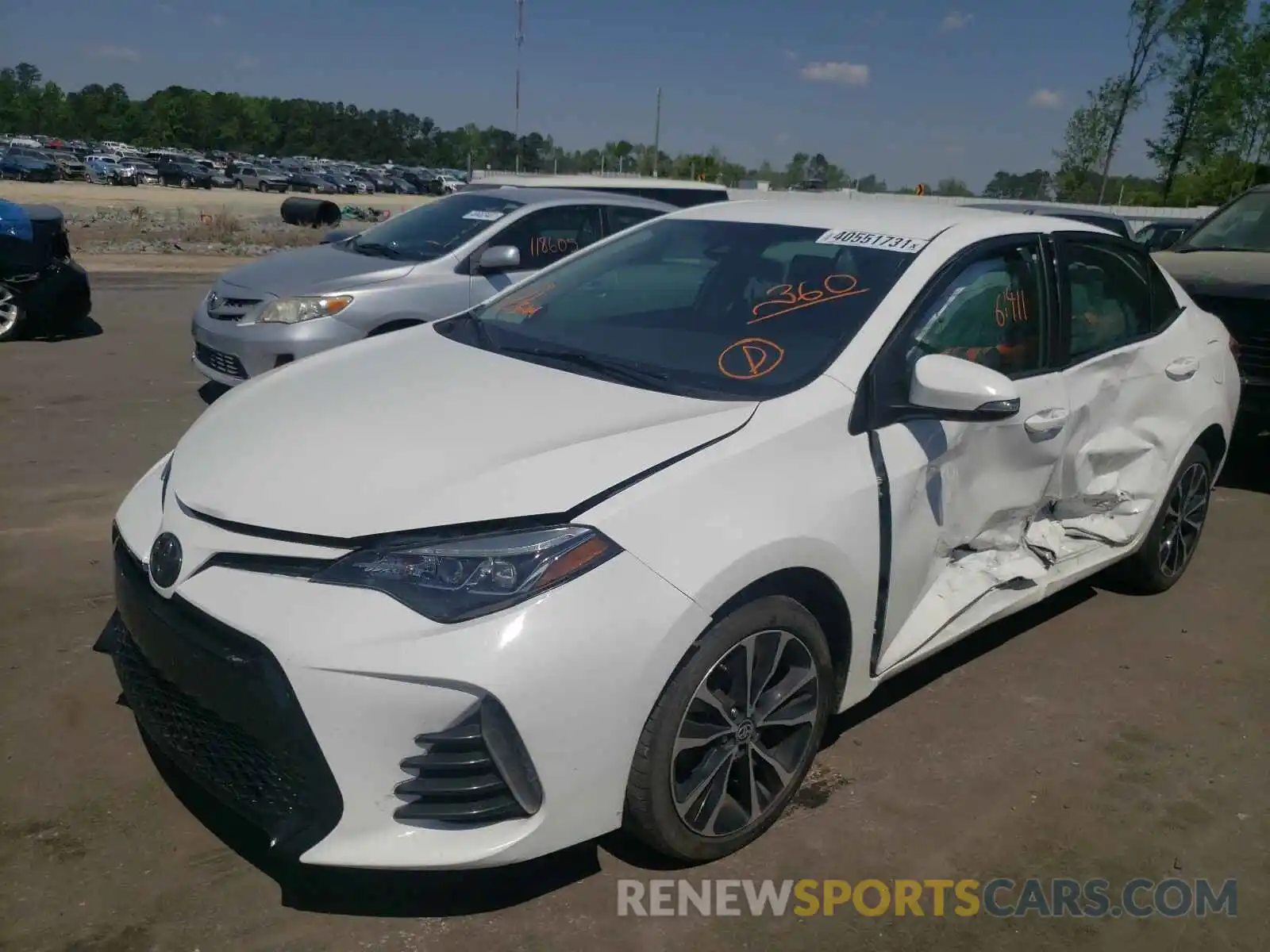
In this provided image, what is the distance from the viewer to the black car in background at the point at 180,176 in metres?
64.4

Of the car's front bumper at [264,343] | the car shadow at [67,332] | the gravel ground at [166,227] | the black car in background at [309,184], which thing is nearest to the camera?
the car's front bumper at [264,343]

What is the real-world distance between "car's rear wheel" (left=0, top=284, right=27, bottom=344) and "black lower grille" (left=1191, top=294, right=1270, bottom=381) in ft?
30.5

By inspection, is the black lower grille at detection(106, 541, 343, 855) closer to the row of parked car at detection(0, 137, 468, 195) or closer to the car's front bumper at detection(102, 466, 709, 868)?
the car's front bumper at detection(102, 466, 709, 868)

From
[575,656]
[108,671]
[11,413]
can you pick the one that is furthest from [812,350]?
[11,413]

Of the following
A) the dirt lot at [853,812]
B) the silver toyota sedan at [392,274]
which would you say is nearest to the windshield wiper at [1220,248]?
the dirt lot at [853,812]

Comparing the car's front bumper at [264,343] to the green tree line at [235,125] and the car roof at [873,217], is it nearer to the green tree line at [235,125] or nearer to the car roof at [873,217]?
the car roof at [873,217]

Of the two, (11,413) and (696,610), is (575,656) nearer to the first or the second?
(696,610)

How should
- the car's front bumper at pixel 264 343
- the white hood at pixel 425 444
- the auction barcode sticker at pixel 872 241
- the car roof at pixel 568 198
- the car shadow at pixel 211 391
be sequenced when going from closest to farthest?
the white hood at pixel 425 444 → the auction barcode sticker at pixel 872 241 → the car's front bumper at pixel 264 343 → the car shadow at pixel 211 391 → the car roof at pixel 568 198

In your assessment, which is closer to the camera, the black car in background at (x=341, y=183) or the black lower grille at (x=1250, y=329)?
the black lower grille at (x=1250, y=329)

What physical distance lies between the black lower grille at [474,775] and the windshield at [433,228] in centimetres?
574

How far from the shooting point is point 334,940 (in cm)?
252

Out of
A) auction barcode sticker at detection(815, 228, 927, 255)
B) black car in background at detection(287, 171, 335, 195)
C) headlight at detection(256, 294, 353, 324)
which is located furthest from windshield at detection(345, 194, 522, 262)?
black car in background at detection(287, 171, 335, 195)

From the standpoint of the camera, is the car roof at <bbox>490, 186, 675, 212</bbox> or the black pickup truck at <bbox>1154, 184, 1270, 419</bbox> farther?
the car roof at <bbox>490, 186, 675, 212</bbox>

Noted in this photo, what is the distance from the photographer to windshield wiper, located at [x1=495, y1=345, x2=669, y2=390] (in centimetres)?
320
